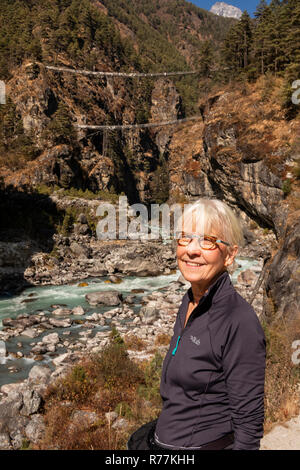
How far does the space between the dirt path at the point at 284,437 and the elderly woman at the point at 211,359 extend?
2.41 metres

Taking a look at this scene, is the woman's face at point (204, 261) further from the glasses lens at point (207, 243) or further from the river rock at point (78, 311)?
the river rock at point (78, 311)

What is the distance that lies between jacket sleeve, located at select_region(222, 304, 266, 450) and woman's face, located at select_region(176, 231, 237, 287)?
364mm

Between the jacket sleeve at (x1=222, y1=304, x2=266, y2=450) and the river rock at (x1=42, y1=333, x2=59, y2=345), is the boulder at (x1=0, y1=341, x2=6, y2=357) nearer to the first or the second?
the river rock at (x1=42, y1=333, x2=59, y2=345)

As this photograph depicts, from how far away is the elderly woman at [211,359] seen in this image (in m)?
1.60

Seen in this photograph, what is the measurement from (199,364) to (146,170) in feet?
263

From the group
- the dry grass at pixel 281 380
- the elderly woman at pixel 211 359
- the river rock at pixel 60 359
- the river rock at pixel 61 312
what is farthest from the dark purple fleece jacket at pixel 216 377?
the river rock at pixel 61 312

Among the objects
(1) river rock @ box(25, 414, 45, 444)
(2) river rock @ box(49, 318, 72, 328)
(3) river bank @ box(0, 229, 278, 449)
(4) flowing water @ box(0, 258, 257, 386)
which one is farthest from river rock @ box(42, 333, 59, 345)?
(1) river rock @ box(25, 414, 45, 444)

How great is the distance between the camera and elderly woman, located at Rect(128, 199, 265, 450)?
63.1 inches

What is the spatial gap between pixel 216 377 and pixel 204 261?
0.67m

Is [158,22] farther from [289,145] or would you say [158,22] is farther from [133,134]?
[289,145]

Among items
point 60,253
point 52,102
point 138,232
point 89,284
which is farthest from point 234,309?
A: point 52,102

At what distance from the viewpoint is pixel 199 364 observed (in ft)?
5.71

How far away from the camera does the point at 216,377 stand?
171cm

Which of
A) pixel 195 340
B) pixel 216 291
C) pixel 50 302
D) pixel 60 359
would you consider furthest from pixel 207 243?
pixel 50 302
